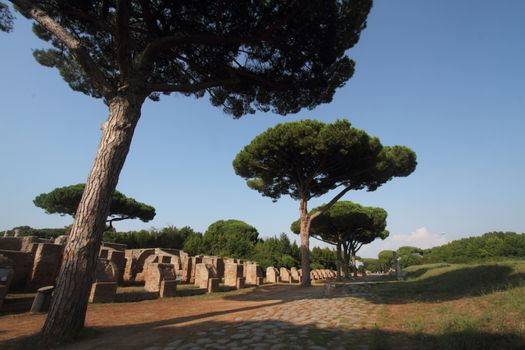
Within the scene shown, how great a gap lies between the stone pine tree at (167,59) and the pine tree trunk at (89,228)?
0.02 meters

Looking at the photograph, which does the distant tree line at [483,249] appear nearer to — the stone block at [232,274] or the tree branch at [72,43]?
the stone block at [232,274]

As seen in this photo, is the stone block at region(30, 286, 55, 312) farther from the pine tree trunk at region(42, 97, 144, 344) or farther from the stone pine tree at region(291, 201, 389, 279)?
the stone pine tree at region(291, 201, 389, 279)

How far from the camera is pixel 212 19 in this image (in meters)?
→ 8.02

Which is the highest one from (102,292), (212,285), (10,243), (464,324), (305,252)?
(10,243)

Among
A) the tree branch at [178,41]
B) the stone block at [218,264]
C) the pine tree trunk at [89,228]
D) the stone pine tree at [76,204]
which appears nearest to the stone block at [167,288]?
the pine tree trunk at [89,228]

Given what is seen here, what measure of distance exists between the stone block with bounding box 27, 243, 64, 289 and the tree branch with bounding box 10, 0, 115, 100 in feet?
20.4

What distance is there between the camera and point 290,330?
16.9ft

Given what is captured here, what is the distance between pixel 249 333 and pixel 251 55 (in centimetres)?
745

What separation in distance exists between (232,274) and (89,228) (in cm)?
1039

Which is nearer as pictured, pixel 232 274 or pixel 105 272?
pixel 105 272

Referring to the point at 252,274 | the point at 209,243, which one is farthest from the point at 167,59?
the point at 209,243

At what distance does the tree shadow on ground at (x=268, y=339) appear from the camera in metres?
3.64

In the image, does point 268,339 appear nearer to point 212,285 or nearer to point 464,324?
point 464,324

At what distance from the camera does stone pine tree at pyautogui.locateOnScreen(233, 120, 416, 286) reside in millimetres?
14359
